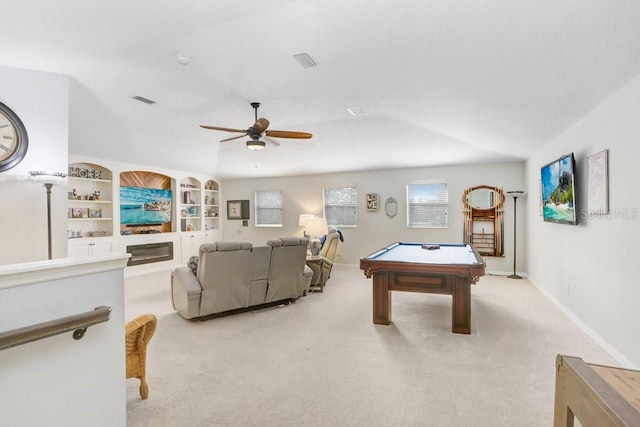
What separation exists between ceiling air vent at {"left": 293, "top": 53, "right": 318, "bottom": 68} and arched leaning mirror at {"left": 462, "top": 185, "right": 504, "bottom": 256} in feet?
16.9

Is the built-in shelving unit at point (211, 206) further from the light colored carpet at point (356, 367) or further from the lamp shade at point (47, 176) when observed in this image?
the lamp shade at point (47, 176)

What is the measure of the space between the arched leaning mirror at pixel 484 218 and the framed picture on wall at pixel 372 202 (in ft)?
6.27

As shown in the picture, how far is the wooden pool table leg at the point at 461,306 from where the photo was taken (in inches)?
139

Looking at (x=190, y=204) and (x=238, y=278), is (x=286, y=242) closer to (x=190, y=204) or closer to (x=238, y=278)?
(x=238, y=278)

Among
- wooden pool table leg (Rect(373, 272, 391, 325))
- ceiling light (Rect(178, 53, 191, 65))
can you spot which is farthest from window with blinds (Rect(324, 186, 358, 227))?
ceiling light (Rect(178, 53, 191, 65))

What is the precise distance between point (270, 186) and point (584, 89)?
7.21 meters

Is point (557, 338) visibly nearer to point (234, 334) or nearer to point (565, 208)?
point (565, 208)

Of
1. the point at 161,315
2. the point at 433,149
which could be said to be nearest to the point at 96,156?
the point at 161,315

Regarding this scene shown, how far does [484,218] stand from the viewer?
6969 mm

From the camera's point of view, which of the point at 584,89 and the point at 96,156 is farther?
the point at 96,156

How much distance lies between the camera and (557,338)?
11.1 feet

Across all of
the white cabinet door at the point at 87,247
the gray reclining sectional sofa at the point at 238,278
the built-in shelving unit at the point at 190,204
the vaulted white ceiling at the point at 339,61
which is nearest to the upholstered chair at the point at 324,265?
the gray reclining sectional sofa at the point at 238,278

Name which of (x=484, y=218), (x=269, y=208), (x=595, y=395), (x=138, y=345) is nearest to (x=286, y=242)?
(x=138, y=345)

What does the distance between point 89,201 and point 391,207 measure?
252 inches
